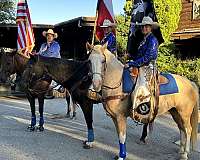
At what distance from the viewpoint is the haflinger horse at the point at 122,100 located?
18.1ft

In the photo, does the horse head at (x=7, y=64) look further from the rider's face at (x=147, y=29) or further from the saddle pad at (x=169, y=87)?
the saddle pad at (x=169, y=87)

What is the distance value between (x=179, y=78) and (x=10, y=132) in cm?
407

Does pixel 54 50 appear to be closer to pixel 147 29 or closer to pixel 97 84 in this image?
pixel 147 29

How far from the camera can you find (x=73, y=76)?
6988mm

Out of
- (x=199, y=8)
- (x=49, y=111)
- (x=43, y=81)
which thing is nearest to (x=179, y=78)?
(x=43, y=81)

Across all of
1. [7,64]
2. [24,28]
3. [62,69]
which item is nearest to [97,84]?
[62,69]

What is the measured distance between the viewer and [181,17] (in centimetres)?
1744

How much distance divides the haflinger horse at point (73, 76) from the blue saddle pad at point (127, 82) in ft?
3.49

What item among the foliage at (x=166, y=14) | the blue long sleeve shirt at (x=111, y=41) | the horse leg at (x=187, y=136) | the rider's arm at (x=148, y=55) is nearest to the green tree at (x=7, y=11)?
the foliage at (x=166, y=14)

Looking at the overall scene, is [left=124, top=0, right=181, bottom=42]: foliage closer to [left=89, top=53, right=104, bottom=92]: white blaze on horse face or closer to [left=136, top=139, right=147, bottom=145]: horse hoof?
[left=136, top=139, right=147, bottom=145]: horse hoof

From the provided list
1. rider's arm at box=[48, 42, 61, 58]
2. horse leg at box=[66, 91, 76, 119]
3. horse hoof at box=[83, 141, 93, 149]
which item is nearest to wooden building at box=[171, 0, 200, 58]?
horse leg at box=[66, 91, 76, 119]

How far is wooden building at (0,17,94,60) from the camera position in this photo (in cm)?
1627

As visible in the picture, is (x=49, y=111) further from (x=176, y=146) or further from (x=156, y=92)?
(x=156, y=92)

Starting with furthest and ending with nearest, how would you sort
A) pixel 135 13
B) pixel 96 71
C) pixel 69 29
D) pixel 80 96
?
pixel 69 29 → pixel 135 13 → pixel 80 96 → pixel 96 71
